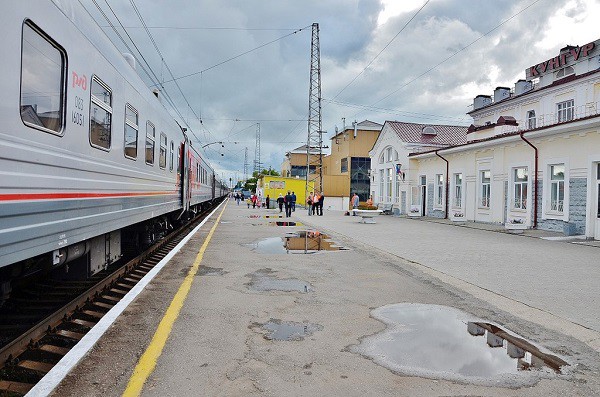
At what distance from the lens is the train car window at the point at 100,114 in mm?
5379

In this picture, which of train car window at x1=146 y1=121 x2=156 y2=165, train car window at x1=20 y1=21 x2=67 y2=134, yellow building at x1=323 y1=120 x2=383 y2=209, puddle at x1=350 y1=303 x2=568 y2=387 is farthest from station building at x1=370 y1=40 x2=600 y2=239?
yellow building at x1=323 y1=120 x2=383 y2=209

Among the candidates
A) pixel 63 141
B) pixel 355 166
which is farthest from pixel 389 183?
pixel 63 141

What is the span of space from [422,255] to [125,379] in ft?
28.9

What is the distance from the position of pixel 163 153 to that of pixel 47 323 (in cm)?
601

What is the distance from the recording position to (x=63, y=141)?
4.50 metres

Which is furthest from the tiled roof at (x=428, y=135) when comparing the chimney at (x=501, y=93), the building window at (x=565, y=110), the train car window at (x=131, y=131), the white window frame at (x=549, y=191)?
the train car window at (x=131, y=131)

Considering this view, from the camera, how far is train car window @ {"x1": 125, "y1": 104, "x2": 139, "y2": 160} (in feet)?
22.8

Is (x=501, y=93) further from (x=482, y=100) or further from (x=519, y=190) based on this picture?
(x=519, y=190)

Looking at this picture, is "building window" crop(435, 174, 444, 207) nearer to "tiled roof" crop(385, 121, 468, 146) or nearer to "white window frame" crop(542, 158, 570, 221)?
"tiled roof" crop(385, 121, 468, 146)

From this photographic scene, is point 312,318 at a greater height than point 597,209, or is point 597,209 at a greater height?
point 597,209

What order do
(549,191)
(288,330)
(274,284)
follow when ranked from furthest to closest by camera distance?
(549,191) → (274,284) → (288,330)

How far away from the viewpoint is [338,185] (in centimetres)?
5578

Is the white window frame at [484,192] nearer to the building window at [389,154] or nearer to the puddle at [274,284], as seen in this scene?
the building window at [389,154]

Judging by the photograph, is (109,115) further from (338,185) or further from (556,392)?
(338,185)
